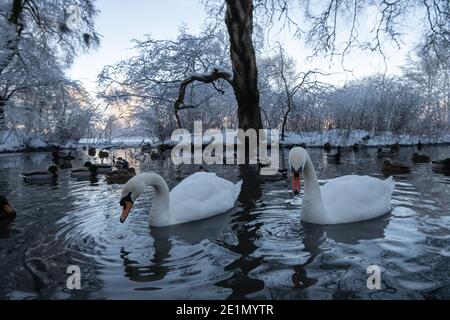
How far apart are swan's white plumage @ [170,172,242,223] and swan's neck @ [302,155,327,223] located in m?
1.35

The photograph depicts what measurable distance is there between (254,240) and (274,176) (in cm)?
476

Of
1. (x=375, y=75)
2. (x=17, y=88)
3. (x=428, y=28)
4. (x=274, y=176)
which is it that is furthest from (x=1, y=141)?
(x=375, y=75)

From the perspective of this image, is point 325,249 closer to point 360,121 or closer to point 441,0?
point 441,0

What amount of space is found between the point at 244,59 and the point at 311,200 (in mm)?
10511

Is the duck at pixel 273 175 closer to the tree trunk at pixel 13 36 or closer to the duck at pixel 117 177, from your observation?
the duck at pixel 117 177

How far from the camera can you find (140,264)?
3.74 meters

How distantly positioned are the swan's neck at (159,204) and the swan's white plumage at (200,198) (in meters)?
0.14

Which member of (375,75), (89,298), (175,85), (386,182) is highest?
(375,75)

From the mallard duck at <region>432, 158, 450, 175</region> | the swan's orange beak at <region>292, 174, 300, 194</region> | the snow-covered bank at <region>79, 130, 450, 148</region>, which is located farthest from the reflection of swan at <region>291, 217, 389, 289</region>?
the snow-covered bank at <region>79, 130, 450, 148</region>

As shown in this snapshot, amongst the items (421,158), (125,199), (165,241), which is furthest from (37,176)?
(421,158)

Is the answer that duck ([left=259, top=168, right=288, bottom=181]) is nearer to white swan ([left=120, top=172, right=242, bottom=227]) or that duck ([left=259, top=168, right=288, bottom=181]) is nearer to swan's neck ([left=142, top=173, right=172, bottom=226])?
white swan ([left=120, top=172, right=242, bottom=227])

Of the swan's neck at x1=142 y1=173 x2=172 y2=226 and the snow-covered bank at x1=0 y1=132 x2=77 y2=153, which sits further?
the snow-covered bank at x1=0 y1=132 x2=77 y2=153

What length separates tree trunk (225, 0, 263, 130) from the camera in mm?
14156

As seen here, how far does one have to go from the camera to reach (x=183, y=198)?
18.1 feet
